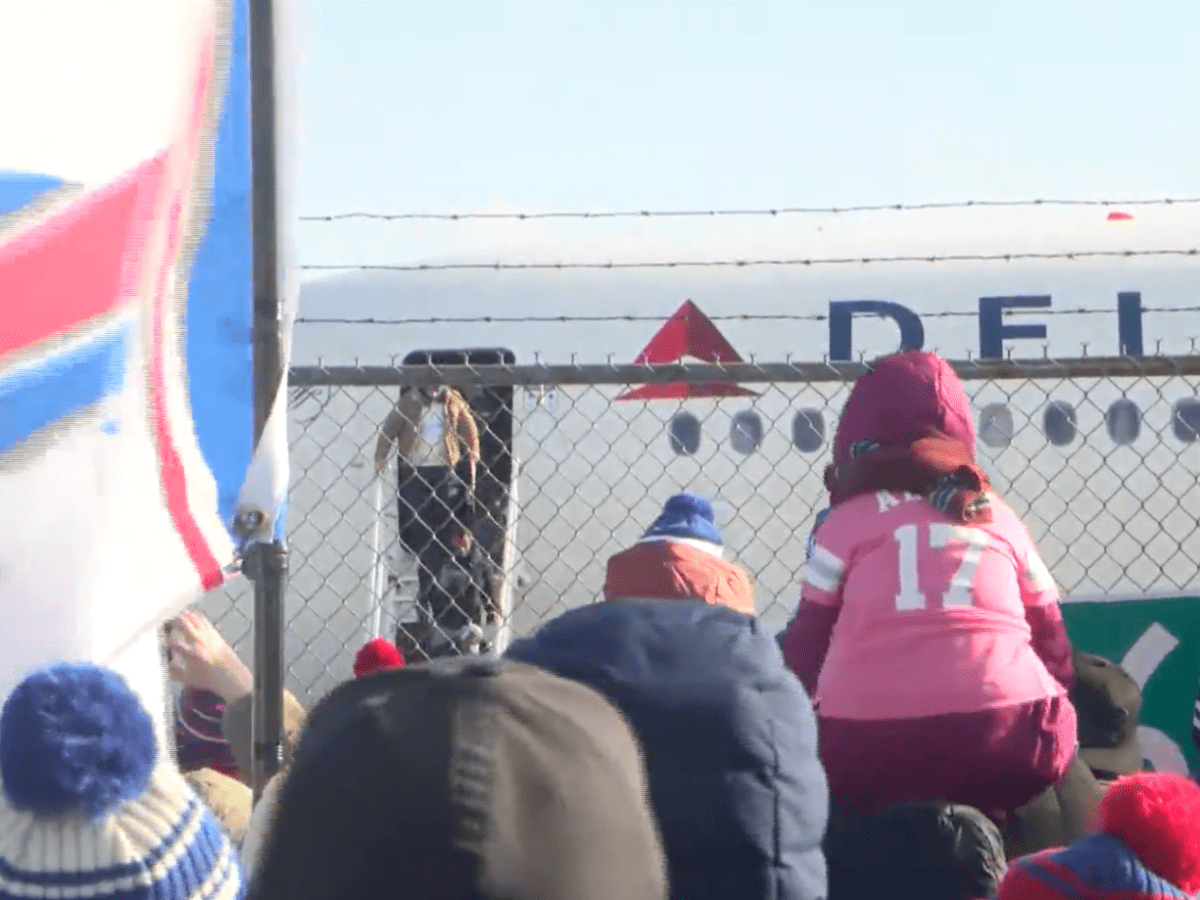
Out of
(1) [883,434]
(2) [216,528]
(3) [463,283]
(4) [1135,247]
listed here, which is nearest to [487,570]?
(3) [463,283]

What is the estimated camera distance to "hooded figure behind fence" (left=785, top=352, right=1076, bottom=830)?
3098 millimetres

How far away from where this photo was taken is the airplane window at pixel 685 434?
10539 millimetres

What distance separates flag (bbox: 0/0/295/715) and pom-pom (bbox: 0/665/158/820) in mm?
357

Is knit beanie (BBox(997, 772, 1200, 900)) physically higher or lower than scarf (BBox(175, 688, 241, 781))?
higher

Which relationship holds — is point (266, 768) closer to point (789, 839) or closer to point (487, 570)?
point (789, 839)

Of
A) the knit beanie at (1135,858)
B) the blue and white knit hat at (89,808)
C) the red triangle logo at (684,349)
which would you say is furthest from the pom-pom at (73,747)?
the red triangle logo at (684,349)

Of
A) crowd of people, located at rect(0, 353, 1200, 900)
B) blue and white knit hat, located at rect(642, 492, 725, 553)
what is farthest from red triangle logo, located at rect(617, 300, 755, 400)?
crowd of people, located at rect(0, 353, 1200, 900)

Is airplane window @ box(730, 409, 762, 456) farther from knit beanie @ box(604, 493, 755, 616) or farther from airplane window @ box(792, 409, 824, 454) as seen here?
knit beanie @ box(604, 493, 755, 616)

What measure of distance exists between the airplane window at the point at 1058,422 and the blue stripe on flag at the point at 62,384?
8476 millimetres

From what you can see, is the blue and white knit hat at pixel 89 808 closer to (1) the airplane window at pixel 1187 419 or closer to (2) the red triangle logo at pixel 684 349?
(2) the red triangle logo at pixel 684 349

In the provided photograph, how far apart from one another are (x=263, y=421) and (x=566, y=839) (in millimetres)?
1847

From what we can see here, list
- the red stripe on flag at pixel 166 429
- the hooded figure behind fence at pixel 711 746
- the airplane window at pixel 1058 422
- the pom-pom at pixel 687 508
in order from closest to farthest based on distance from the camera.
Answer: the hooded figure behind fence at pixel 711 746, the red stripe on flag at pixel 166 429, the pom-pom at pixel 687 508, the airplane window at pixel 1058 422

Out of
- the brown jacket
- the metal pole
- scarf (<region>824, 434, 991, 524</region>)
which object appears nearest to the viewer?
the metal pole

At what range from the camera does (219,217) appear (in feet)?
9.18
